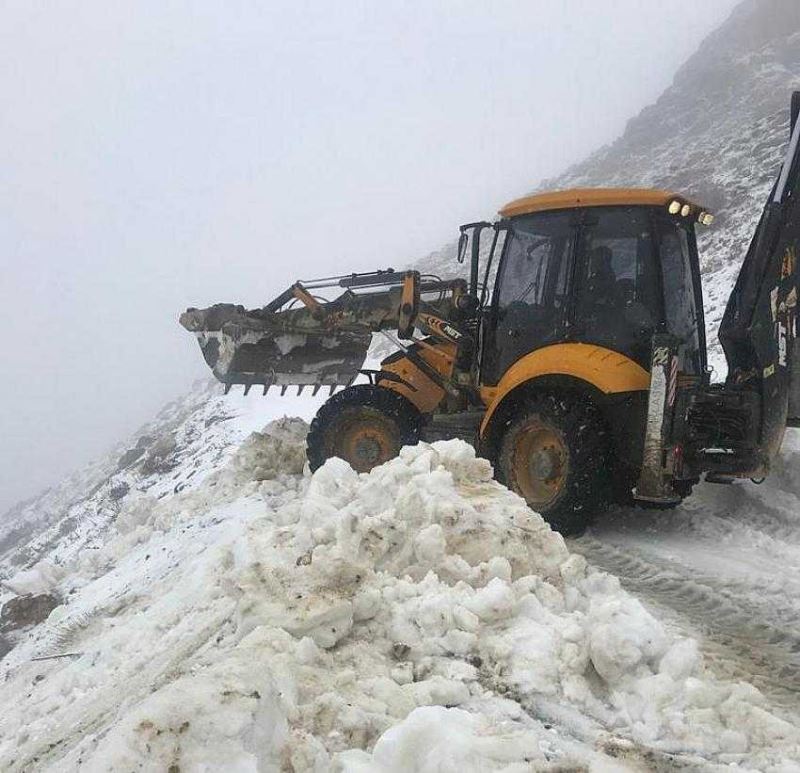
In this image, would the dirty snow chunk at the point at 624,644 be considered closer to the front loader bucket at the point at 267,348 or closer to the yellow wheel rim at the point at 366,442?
the yellow wheel rim at the point at 366,442

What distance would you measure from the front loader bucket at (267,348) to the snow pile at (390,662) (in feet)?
11.4

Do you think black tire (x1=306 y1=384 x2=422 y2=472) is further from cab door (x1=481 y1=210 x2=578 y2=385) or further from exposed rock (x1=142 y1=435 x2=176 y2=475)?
exposed rock (x1=142 y1=435 x2=176 y2=475)

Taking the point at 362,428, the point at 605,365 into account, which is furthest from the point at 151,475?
the point at 605,365

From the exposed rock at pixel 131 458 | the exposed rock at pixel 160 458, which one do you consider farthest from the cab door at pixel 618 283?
the exposed rock at pixel 131 458

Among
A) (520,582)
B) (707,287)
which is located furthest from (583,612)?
(707,287)

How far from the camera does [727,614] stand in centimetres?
361

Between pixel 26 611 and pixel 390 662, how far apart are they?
4.74 metres

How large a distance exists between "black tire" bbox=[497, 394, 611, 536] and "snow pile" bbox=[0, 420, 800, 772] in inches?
42.7

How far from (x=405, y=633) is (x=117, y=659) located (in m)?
1.81

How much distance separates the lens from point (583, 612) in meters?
2.92

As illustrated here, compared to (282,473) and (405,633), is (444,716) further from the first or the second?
(282,473)

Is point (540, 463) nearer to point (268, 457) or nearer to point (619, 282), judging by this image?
point (619, 282)

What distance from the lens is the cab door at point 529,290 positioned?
5512 millimetres

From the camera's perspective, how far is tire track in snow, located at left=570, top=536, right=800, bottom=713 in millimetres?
2840
